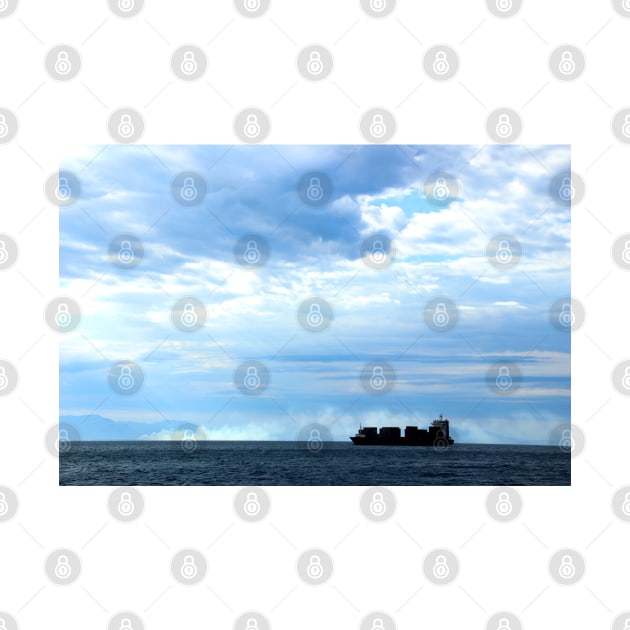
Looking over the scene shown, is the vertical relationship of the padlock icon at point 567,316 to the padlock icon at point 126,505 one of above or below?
above

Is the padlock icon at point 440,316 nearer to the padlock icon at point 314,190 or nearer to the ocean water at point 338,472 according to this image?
the padlock icon at point 314,190

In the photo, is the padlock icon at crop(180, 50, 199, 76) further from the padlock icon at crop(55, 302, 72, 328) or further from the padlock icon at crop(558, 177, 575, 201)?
the padlock icon at crop(558, 177, 575, 201)

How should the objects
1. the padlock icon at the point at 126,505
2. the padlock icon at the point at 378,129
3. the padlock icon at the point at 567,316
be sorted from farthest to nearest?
the padlock icon at the point at 567,316 → the padlock icon at the point at 378,129 → the padlock icon at the point at 126,505

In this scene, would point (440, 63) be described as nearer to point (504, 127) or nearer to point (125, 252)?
point (504, 127)

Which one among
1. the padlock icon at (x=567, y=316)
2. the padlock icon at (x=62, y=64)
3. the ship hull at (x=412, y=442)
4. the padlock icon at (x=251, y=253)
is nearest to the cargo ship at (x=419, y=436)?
the ship hull at (x=412, y=442)

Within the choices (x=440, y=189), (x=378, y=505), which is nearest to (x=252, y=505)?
(x=378, y=505)

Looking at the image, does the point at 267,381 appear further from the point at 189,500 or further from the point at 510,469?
the point at 510,469

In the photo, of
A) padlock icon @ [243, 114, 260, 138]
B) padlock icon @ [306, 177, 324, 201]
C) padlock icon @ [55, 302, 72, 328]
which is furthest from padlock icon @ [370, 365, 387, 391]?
padlock icon @ [243, 114, 260, 138]
